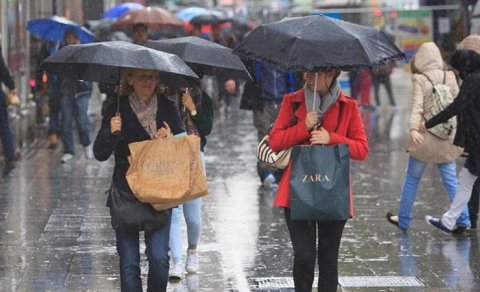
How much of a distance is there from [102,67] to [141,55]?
0.65 metres

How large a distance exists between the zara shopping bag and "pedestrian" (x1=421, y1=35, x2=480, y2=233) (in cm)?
314

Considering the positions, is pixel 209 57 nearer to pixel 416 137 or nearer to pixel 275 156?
pixel 275 156

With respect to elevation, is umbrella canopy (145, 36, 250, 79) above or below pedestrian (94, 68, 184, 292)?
above

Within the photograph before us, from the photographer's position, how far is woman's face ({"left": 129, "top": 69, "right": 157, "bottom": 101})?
22.9 feet

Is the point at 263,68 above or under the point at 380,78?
above

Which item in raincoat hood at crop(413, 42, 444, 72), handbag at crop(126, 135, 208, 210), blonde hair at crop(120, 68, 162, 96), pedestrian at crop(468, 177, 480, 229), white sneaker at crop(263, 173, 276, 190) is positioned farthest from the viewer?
white sneaker at crop(263, 173, 276, 190)

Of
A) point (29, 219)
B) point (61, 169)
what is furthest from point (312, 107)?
point (61, 169)

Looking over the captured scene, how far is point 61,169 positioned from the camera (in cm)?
1532

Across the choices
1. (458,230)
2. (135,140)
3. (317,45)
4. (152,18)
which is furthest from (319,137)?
(152,18)

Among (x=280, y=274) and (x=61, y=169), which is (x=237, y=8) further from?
(x=280, y=274)

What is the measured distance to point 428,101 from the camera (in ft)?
34.1

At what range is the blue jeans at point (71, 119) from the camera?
16.2 meters

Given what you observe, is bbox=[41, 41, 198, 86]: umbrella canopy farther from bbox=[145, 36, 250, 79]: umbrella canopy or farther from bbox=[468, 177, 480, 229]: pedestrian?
bbox=[468, 177, 480, 229]: pedestrian

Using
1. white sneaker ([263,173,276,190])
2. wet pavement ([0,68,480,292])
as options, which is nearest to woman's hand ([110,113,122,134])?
wet pavement ([0,68,480,292])
